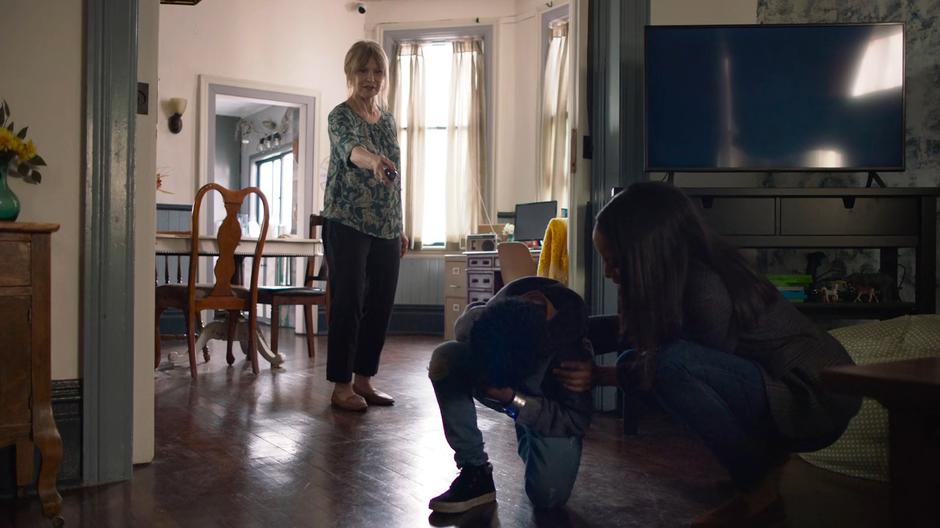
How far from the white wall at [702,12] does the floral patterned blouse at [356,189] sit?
48.7 inches

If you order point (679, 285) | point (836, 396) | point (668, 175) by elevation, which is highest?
point (668, 175)

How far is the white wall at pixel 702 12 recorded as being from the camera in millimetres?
3092

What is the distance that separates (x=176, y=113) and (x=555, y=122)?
3004 mm

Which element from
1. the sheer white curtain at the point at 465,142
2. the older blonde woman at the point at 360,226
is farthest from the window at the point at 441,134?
the older blonde woman at the point at 360,226

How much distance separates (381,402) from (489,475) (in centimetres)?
134

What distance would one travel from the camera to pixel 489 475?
175 cm

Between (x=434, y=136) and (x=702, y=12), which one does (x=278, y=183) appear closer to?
(x=434, y=136)

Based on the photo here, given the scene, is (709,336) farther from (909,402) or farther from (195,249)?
(195,249)

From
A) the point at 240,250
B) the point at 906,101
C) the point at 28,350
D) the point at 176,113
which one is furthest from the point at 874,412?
the point at 176,113

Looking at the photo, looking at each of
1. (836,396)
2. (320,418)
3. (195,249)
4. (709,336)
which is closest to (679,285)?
(709,336)

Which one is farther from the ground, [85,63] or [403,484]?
[85,63]

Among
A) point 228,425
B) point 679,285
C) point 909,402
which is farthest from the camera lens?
point 228,425

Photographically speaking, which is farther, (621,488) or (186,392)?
(186,392)

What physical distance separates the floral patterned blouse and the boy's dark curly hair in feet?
4.62
